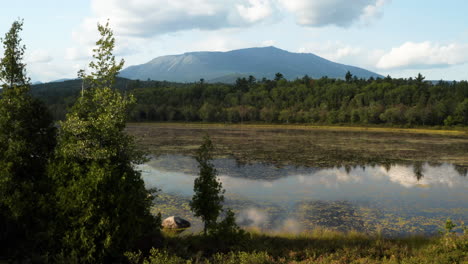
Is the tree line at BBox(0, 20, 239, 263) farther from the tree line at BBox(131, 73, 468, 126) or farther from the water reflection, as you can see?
the tree line at BBox(131, 73, 468, 126)

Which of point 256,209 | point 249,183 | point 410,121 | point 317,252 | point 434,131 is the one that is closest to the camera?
point 317,252

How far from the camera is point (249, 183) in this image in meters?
29.7

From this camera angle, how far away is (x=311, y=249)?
45.7 feet

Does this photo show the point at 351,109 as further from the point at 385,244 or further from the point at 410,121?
the point at 385,244

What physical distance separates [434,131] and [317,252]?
102 meters

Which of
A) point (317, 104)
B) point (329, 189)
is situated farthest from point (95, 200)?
point (317, 104)

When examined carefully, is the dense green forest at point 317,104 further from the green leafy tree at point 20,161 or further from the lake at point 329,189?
the green leafy tree at point 20,161

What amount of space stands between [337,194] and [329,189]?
1.52 meters

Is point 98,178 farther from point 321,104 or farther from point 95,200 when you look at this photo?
point 321,104

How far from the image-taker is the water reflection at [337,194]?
20.1 m

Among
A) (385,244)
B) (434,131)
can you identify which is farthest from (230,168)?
(434,131)

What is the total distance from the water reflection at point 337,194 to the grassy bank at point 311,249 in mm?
2876

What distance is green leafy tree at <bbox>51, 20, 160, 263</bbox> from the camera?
1073cm

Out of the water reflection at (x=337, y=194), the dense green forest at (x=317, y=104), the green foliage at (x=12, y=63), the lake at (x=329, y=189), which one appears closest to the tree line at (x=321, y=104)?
the dense green forest at (x=317, y=104)
